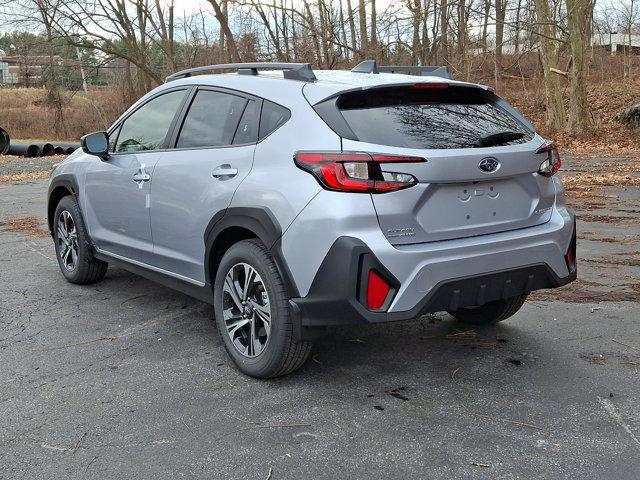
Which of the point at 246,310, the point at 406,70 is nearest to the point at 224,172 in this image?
the point at 246,310

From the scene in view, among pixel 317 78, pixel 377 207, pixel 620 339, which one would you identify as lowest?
pixel 620 339

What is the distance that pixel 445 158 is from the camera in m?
3.46

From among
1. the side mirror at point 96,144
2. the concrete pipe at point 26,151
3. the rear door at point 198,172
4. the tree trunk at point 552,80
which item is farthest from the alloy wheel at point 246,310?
the concrete pipe at point 26,151

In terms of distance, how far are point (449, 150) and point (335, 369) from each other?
4.75 ft

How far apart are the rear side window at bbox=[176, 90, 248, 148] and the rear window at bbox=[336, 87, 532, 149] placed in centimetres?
86

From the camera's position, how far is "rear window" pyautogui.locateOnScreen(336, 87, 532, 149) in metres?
3.54

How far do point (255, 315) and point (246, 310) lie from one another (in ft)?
0.25

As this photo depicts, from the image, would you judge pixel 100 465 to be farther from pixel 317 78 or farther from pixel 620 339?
pixel 620 339

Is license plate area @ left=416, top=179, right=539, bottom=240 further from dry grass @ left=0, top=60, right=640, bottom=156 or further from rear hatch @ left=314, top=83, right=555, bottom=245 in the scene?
dry grass @ left=0, top=60, right=640, bottom=156

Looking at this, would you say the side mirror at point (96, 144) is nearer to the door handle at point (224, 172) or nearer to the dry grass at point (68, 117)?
the door handle at point (224, 172)

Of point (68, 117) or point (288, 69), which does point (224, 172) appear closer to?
point (288, 69)

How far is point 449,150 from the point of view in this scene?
352 cm

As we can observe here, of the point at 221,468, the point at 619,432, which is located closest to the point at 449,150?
the point at 619,432

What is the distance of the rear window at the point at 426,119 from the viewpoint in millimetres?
3539
